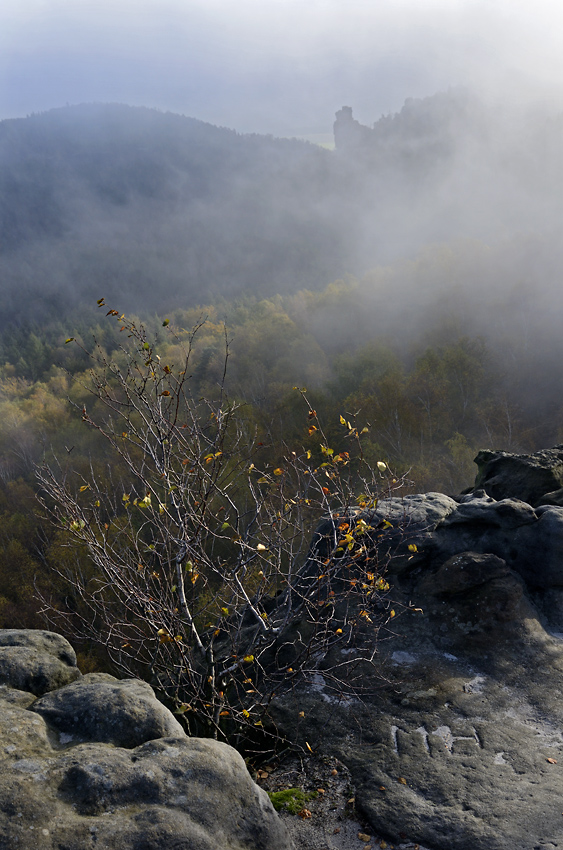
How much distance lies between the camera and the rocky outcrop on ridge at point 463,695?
447 cm

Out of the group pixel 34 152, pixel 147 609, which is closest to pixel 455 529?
pixel 147 609

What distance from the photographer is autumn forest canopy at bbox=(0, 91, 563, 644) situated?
4222cm

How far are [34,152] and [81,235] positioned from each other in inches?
2694

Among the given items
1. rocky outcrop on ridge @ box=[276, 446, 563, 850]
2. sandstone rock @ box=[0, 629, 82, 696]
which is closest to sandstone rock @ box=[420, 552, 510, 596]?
rocky outcrop on ridge @ box=[276, 446, 563, 850]

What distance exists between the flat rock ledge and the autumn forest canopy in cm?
210

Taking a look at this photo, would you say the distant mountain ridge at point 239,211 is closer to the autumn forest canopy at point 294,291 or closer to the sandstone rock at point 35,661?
the autumn forest canopy at point 294,291

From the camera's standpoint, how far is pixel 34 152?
643ft

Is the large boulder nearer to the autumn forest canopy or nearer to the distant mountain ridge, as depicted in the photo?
the autumn forest canopy

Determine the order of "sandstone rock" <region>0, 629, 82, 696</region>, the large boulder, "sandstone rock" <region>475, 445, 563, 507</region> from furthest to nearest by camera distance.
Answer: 1. "sandstone rock" <region>475, 445, 563, 507</region>
2. the large boulder
3. "sandstone rock" <region>0, 629, 82, 696</region>

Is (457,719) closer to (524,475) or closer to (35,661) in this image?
(35,661)

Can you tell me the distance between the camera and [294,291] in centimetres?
9850

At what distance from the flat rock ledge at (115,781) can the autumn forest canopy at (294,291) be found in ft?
6.89

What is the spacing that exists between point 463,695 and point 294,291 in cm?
9626

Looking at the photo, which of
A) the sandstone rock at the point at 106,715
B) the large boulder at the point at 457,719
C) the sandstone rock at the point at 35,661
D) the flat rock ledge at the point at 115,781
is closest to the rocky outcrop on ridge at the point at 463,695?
the large boulder at the point at 457,719
